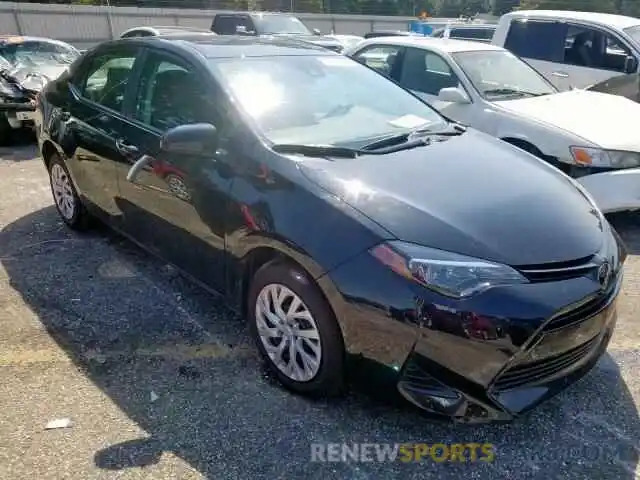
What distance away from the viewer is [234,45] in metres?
3.74

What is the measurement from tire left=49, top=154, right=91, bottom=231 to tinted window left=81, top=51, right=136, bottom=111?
707 millimetres

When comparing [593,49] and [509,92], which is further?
[593,49]

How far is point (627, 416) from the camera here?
274 cm

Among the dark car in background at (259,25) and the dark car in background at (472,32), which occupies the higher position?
the dark car in background at (259,25)

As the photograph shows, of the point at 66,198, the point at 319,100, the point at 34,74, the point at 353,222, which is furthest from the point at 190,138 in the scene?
the point at 34,74

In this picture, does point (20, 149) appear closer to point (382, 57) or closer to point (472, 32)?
point (382, 57)

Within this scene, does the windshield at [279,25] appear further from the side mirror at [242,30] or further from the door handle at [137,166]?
the door handle at [137,166]

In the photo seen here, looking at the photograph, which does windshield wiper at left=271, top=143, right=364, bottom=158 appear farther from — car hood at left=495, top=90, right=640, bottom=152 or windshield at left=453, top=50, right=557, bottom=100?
windshield at left=453, top=50, right=557, bottom=100

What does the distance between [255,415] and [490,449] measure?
1.05m

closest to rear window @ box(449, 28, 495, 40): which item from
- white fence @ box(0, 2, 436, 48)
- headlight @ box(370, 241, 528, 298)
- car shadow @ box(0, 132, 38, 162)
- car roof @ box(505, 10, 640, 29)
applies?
car roof @ box(505, 10, 640, 29)

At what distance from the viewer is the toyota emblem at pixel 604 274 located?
8.29ft

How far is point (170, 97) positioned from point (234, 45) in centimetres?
55

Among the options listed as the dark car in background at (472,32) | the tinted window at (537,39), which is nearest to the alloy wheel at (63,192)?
the tinted window at (537,39)

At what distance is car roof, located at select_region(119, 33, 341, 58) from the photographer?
357 centimetres
